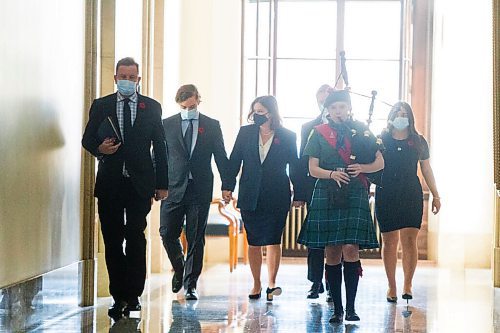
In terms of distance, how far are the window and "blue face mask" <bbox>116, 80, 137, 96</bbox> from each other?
6.72 m

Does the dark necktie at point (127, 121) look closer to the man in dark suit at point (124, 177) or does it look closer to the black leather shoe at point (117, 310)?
the man in dark suit at point (124, 177)

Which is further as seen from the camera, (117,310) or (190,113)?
(190,113)

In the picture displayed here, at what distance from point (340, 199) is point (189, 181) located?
6.37 ft

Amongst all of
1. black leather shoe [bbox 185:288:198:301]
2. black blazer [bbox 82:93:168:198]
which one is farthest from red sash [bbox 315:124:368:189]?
black leather shoe [bbox 185:288:198:301]

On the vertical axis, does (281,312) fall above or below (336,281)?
below

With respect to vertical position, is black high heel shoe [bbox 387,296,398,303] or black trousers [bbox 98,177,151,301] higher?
black trousers [bbox 98,177,151,301]

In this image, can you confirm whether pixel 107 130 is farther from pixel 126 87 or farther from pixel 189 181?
pixel 189 181

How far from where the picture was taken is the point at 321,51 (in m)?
13.6

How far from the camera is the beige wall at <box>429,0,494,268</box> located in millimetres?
11594

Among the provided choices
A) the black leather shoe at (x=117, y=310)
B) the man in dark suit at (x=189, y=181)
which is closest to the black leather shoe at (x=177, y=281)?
the man in dark suit at (x=189, y=181)

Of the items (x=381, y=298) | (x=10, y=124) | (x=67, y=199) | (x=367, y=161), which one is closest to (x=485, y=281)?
(x=381, y=298)

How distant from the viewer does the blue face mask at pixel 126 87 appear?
667cm

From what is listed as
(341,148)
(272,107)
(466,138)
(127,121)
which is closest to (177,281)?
(272,107)

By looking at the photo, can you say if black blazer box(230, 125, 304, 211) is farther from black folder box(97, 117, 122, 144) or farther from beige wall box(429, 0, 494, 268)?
beige wall box(429, 0, 494, 268)
